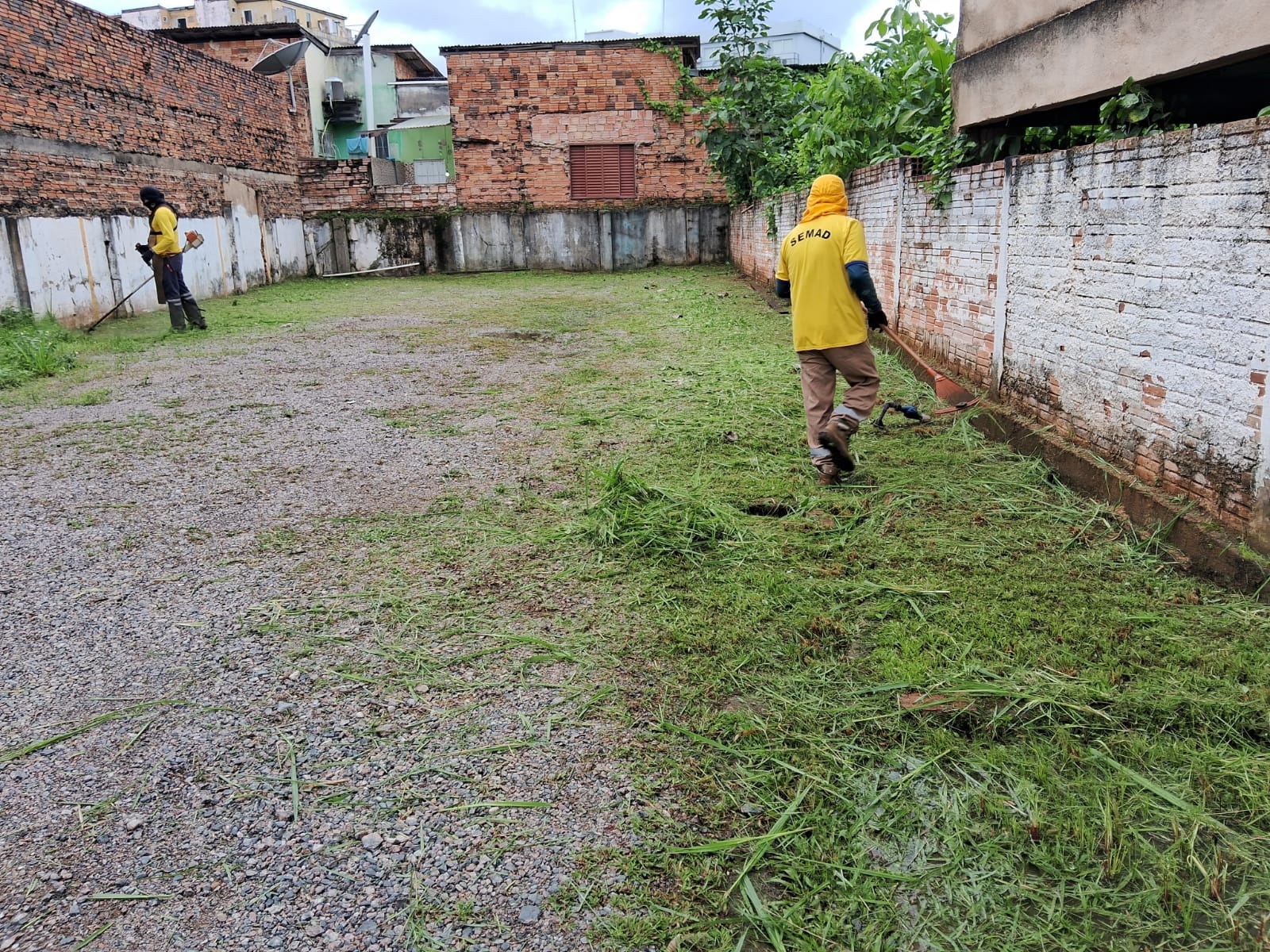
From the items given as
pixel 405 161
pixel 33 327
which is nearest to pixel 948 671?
pixel 33 327

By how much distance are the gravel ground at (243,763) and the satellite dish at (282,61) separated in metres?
22.9

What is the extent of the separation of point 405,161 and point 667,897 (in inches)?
1409

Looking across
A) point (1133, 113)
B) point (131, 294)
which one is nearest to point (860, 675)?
point (1133, 113)

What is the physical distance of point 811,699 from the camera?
3057 millimetres

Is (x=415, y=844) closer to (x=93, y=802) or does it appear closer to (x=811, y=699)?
(x=93, y=802)

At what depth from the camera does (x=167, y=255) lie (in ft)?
40.0

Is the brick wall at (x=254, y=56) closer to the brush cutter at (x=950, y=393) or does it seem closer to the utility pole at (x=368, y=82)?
the utility pole at (x=368, y=82)

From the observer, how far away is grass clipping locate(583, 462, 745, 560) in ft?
14.3

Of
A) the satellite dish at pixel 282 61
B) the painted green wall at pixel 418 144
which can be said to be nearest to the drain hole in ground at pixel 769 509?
the satellite dish at pixel 282 61

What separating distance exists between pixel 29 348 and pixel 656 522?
27.7ft

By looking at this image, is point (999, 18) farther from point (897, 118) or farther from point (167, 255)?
point (167, 255)

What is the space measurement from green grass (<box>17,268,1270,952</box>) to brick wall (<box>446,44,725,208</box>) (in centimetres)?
1834

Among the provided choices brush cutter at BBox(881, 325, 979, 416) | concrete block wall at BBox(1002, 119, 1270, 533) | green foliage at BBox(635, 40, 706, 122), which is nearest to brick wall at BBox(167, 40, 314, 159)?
green foliage at BBox(635, 40, 706, 122)

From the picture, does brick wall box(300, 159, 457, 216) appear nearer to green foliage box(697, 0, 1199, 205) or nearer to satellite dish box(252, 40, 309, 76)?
satellite dish box(252, 40, 309, 76)
